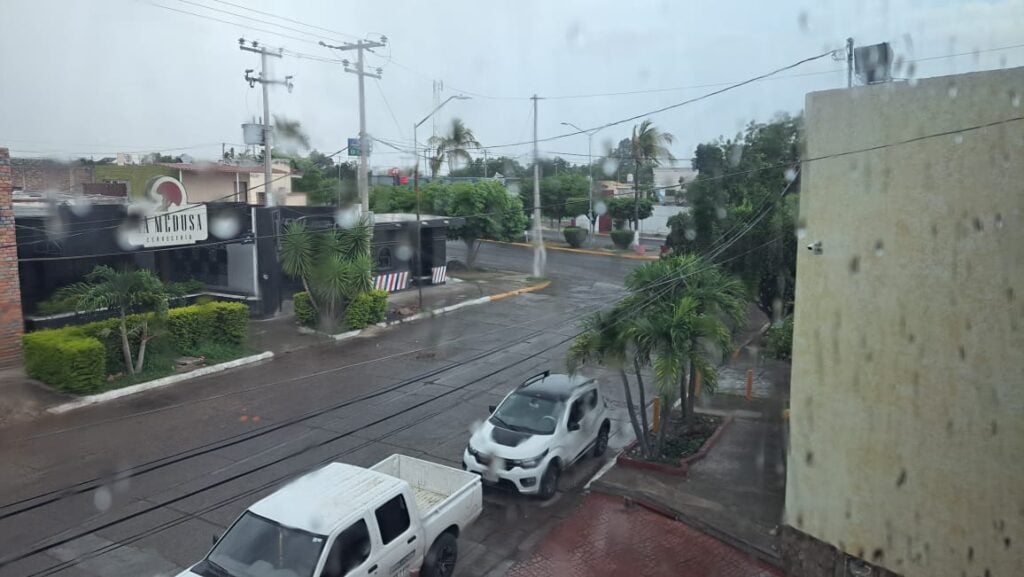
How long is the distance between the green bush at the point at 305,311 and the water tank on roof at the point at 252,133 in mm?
11775

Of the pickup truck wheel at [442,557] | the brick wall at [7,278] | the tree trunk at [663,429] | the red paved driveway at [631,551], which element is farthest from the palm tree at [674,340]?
the brick wall at [7,278]

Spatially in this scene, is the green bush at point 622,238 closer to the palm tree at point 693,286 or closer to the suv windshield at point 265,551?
the palm tree at point 693,286

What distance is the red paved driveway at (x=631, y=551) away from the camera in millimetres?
8438

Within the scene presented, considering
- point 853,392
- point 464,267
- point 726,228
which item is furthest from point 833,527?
point 464,267

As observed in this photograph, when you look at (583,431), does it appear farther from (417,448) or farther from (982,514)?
(982,514)

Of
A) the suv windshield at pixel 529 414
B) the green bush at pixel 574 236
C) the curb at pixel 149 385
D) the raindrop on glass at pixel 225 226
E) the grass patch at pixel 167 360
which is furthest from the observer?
the green bush at pixel 574 236

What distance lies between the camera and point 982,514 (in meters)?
6.46

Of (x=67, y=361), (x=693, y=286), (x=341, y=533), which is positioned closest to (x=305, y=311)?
(x=67, y=361)

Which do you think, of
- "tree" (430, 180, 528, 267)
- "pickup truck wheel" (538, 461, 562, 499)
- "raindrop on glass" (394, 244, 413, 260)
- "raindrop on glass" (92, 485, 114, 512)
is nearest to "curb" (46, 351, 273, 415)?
"raindrop on glass" (92, 485, 114, 512)

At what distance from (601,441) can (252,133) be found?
78.9ft

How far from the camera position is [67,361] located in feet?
47.8

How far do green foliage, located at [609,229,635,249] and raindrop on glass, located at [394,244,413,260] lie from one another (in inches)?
711

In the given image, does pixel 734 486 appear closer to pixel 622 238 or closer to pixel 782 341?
pixel 782 341

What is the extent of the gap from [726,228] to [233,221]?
14.7m
